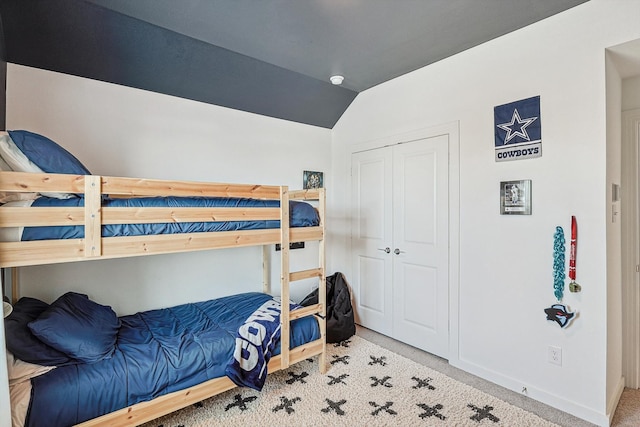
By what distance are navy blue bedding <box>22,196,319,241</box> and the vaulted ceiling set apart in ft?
4.06

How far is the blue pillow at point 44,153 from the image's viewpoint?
1.48 metres

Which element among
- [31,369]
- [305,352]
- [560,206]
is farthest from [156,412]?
[560,206]

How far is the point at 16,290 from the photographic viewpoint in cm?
212

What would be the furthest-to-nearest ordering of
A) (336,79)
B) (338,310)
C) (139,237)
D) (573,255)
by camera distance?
(338,310)
(336,79)
(573,255)
(139,237)

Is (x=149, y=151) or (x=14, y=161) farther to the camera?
(x=149, y=151)

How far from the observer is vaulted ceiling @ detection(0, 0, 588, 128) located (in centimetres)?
197

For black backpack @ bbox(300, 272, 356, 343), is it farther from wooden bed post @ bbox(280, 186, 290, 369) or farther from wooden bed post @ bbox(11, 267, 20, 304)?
wooden bed post @ bbox(11, 267, 20, 304)

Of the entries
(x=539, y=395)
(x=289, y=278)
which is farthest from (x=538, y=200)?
(x=289, y=278)

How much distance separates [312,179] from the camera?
3.74 metres

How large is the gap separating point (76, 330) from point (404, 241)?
104 inches

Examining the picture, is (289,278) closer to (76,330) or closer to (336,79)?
(76,330)

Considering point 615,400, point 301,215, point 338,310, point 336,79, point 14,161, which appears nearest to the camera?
point 14,161

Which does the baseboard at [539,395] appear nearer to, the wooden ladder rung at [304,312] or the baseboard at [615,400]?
the baseboard at [615,400]

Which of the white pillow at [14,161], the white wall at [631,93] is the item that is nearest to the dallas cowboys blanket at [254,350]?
the white pillow at [14,161]
